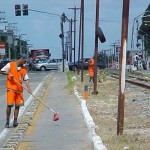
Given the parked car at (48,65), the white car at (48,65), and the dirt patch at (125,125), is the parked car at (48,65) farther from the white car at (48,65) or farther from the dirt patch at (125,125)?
the dirt patch at (125,125)

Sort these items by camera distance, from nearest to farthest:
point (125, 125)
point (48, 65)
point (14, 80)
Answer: point (125, 125) < point (14, 80) < point (48, 65)

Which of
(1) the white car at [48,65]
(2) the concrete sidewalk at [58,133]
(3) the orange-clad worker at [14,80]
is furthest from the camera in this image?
(1) the white car at [48,65]

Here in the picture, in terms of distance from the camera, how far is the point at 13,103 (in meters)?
14.2

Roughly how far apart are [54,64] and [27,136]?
238 feet

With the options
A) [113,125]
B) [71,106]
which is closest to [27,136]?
[113,125]

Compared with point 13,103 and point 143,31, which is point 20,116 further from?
point 143,31

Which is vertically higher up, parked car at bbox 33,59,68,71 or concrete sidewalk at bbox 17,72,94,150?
concrete sidewalk at bbox 17,72,94,150

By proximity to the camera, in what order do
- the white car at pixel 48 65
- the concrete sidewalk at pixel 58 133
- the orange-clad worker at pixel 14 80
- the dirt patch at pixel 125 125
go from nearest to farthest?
1. the dirt patch at pixel 125 125
2. the concrete sidewalk at pixel 58 133
3. the orange-clad worker at pixel 14 80
4. the white car at pixel 48 65

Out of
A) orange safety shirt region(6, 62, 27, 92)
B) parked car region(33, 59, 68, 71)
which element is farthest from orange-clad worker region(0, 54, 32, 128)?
parked car region(33, 59, 68, 71)

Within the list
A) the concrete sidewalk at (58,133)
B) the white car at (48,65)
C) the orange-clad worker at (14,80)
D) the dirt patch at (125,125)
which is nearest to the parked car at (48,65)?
the white car at (48,65)

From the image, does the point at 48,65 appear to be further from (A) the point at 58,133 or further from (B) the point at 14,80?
(A) the point at 58,133

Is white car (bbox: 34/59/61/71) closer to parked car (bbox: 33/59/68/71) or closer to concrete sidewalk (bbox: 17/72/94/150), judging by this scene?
parked car (bbox: 33/59/68/71)

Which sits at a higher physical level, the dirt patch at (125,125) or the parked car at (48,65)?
the dirt patch at (125,125)

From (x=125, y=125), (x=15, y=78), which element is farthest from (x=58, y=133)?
(x=15, y=78)
